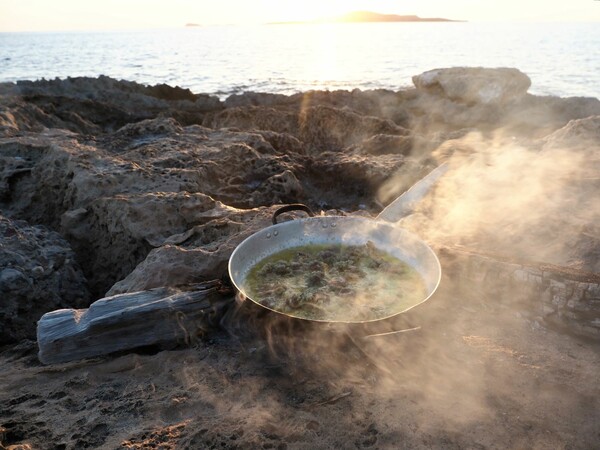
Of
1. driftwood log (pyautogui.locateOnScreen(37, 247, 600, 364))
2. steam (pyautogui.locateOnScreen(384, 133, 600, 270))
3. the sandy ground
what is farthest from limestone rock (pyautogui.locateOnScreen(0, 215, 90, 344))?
steam (pyautogui.locateOnScreen(384, 133, 600, 270))

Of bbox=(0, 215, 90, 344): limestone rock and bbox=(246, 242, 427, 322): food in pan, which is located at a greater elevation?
bbox=(246, 242, 427, 322): food in pan

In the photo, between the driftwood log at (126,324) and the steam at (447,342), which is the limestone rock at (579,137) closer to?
the steam at (447,342)

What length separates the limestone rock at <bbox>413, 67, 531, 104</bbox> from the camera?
16.6 meters

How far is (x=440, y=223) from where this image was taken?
5094 millimetres

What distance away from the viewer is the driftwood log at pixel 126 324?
3.28 metres

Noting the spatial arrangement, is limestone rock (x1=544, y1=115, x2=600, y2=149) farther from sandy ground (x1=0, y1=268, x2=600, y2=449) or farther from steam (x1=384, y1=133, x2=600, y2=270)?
sandy ground (x1=0, y1=268, x2=600, y2=449)

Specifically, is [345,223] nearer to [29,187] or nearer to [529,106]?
[29,187]

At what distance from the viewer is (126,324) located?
3.38 metres

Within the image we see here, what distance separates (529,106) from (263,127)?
33.3ft

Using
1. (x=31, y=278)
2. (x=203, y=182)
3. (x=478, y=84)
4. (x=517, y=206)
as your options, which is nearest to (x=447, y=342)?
(x=517, y=206)

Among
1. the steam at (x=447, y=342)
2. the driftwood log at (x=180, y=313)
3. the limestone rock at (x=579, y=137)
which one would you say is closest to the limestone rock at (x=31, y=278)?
the driftwood log at (x=180, y=313)

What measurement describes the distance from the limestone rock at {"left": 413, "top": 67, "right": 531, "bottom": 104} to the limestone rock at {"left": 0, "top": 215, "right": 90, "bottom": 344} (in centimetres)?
1564

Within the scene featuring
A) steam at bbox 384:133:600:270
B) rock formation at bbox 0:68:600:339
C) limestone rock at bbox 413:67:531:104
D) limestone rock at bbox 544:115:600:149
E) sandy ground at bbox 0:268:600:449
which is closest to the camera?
sandy ground at bbox 0:268:600:449

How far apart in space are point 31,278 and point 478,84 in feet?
54.5
